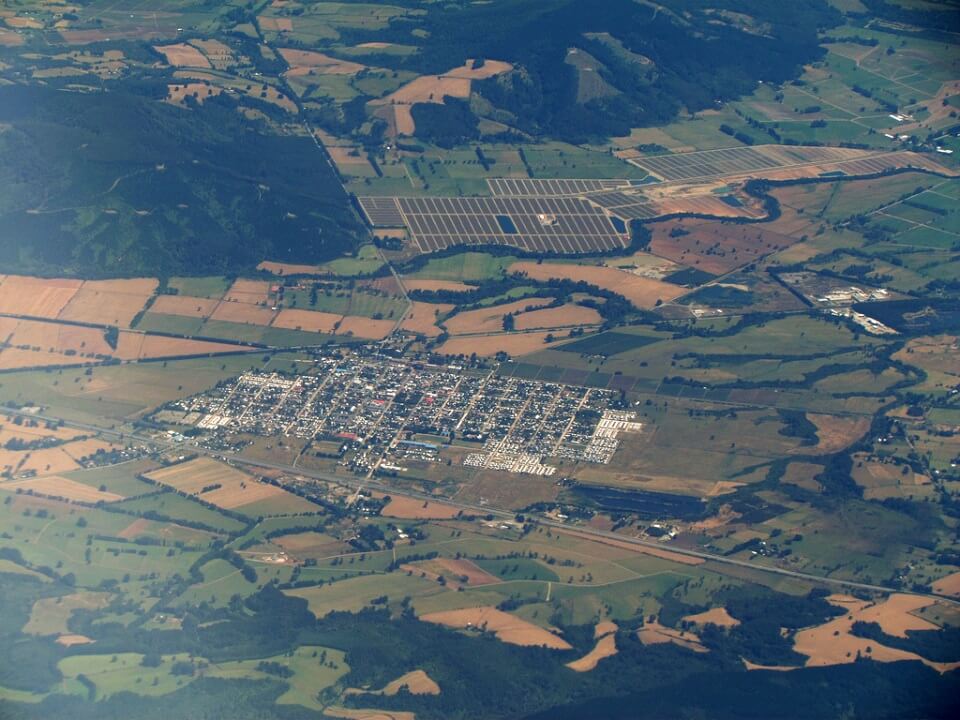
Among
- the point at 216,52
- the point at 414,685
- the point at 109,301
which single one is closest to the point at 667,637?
the point at 414,685

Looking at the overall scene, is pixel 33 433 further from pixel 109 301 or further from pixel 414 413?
pixel 414 413

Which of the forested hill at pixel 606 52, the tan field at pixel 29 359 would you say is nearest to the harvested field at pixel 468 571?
the tan field at pixel 29 359

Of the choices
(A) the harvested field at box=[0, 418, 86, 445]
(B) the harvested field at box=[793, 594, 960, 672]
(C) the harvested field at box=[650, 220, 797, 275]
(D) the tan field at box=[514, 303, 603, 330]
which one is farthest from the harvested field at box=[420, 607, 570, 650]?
(C) the harvested field at box=[650, 220, 797, 275]

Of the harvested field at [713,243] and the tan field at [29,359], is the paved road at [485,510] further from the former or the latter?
the harvested field at [713,243]

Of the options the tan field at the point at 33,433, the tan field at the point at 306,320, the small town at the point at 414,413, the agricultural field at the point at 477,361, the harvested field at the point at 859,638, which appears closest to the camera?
the harvested field at the point at 859,638

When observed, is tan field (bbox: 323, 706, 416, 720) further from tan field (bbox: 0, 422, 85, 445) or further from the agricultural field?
tan field (bbox: 0, 422, 85, 445)

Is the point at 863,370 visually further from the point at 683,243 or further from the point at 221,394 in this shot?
the point at 221,394

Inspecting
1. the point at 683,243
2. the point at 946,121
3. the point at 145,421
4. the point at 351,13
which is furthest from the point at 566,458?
the point at 351,13
